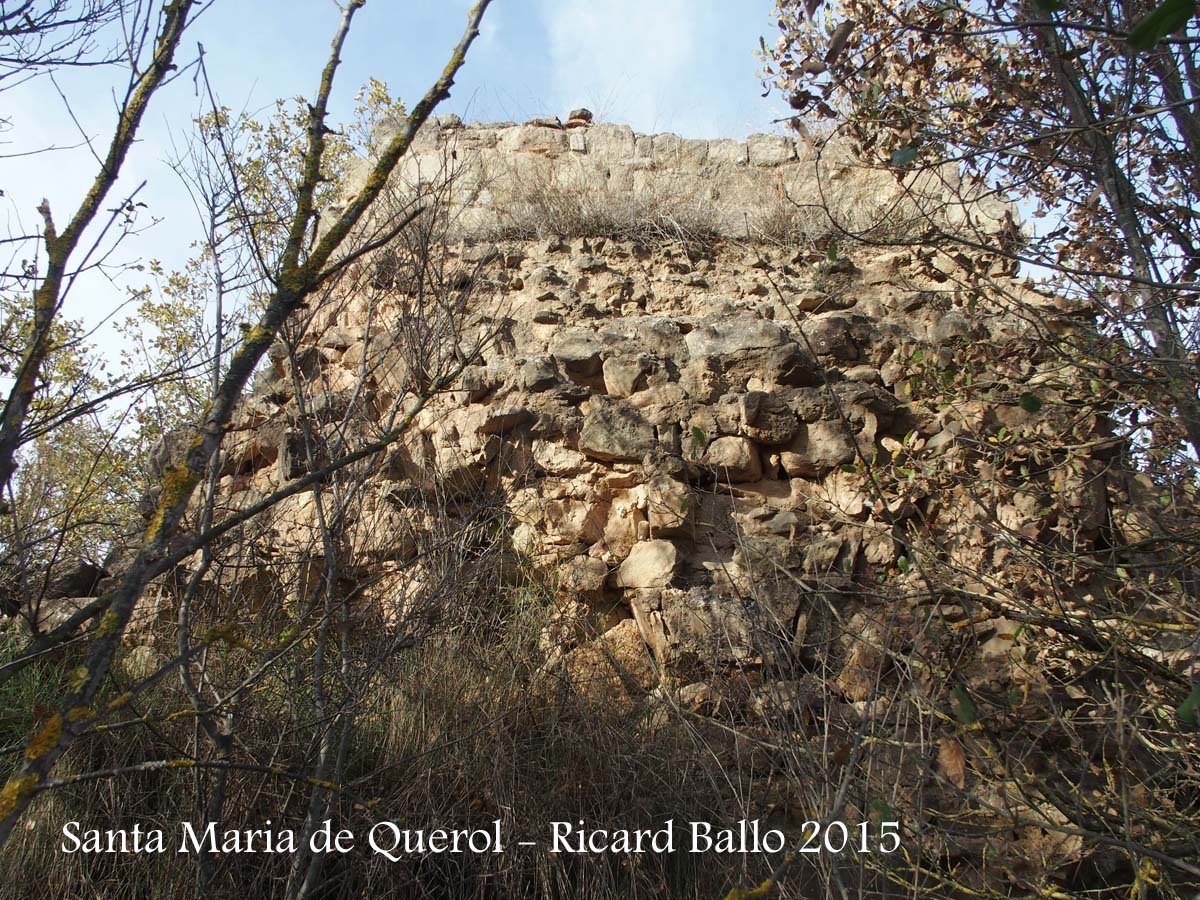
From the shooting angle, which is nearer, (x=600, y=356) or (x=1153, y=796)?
(x=1153, y=796)

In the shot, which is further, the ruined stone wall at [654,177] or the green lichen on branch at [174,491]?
the ruined stone wall at [654,177]

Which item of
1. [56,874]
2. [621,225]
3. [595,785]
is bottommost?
[56,874]

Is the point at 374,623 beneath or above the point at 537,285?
beneath

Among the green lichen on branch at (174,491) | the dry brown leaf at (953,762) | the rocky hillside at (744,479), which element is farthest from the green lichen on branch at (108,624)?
the dry brown leaf at (953,762)

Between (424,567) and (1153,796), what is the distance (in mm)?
3076

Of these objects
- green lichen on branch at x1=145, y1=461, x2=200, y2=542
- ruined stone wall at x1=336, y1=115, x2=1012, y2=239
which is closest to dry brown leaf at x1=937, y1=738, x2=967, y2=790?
green lichen on branch at x1=145, y1=461, x2=200, y2=542

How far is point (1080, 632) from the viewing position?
10.2 feet

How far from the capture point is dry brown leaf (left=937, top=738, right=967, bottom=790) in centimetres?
350

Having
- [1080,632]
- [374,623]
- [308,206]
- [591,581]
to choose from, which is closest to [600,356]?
[591,581]

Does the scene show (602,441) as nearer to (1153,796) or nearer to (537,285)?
(537,285)

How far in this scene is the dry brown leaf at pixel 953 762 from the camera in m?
3.50

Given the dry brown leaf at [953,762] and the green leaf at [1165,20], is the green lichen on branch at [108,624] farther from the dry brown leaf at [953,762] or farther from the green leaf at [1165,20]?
the dry brown leaf at [953,762]

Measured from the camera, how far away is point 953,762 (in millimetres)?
3529

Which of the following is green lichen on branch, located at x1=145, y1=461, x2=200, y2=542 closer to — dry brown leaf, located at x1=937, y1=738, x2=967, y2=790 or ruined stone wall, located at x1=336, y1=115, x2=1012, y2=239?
dry brown leaf, located at x1=937, y1=738, x2=967, y2=790
